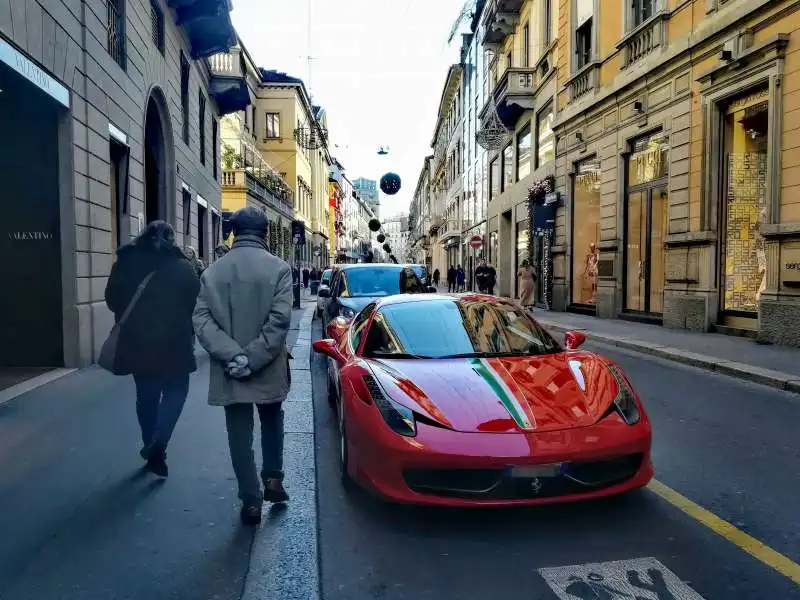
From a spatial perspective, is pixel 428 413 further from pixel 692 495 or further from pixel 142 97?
pixel 142 97

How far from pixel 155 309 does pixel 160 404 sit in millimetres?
671

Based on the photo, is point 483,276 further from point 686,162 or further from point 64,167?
point 64,167

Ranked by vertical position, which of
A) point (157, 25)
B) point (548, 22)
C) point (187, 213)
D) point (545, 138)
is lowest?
point (187, 213)

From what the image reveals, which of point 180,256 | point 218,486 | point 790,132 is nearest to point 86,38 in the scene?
point 180,256

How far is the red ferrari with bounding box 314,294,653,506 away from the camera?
3475 millimetres

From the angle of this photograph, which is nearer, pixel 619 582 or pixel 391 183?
pixel 619 582

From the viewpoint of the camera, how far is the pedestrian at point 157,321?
4461 millimetres

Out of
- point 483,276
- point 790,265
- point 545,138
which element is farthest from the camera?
point 545,138

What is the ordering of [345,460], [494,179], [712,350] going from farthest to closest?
[494,179] < [712,350] < [345,460]

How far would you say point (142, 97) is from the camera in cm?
1328

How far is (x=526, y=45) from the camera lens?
27.3 metres

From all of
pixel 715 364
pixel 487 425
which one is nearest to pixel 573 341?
pixel 487 425

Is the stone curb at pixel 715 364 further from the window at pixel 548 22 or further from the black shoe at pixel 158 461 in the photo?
the window at pixel 548 22

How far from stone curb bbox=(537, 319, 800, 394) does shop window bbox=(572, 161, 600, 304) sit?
7.27 m
